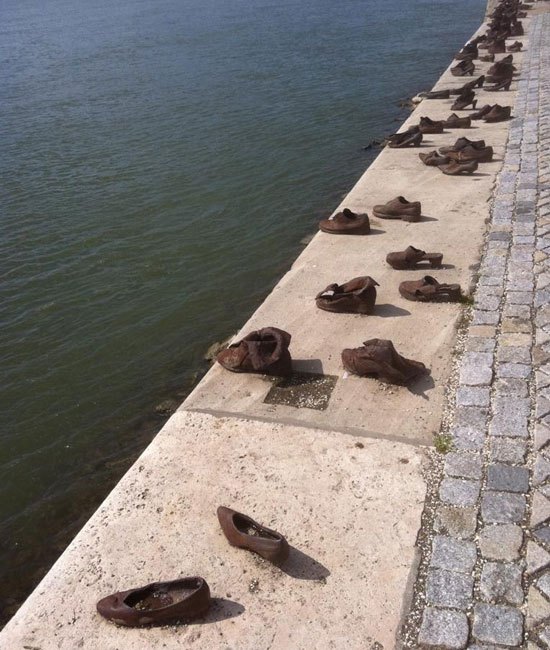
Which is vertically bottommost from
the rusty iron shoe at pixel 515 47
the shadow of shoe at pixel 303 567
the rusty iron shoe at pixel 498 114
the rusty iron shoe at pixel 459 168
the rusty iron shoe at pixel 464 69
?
the shadow of shoe at pixel 303 567

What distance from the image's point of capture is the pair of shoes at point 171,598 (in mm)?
4152

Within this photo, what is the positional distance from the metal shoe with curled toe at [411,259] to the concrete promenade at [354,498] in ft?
1.15

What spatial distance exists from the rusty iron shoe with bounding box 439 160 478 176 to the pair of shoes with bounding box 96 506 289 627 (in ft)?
27.2

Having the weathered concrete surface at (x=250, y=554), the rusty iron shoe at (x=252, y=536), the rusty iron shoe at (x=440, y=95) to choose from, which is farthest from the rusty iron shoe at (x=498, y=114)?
the rusty iron shoe at (x=252, y=536)

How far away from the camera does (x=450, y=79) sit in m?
19.4

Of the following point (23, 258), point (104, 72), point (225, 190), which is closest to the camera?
point (23, 258)

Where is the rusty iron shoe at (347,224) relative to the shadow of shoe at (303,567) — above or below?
above

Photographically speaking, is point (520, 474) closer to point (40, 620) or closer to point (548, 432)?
point (548, 432)

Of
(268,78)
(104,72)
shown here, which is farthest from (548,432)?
(104,72)

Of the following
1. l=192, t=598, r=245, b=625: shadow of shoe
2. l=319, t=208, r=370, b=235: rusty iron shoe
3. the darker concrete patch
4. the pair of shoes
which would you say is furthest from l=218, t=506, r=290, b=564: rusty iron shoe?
l=319, t=208, r=370, b=235: rusty iron shoe

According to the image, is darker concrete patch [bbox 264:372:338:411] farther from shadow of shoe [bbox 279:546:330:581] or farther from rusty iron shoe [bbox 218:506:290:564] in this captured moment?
shadow of shoe [bbox 279:546:330:581]

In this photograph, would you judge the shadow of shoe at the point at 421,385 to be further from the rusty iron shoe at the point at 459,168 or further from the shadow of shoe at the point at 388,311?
the rusty iron shoe at the point at 459,168

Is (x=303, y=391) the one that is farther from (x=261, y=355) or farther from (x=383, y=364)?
(x=383, y=364)

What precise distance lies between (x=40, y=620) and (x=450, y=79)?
1862 cm
